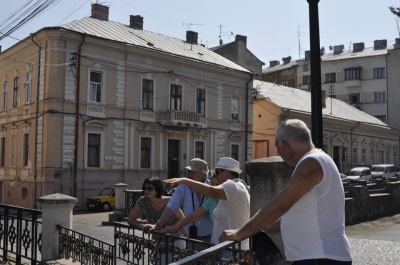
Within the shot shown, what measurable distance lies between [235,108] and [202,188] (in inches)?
1210

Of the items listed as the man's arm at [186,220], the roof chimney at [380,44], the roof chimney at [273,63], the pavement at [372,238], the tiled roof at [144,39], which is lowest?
the pavement at [372,238]

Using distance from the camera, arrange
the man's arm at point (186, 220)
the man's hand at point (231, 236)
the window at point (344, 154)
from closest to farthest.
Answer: the man's hand at point (231, 236) → the man's arm at point (186, 220) → the window at point (344, 154)

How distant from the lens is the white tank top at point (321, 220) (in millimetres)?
3232

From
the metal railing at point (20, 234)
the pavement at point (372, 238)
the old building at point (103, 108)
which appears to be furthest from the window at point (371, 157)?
the metal railing at point (20, 234)

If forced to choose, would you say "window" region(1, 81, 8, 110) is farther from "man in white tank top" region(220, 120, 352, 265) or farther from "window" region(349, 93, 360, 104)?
"window" region(349, 93, 360, 104)

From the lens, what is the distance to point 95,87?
2753 centimetres

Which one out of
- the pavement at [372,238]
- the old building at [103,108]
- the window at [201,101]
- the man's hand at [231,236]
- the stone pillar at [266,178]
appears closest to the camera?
the man's hand at [231,236]

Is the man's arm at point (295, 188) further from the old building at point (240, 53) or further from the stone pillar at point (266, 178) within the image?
the old building at point (240, 53)

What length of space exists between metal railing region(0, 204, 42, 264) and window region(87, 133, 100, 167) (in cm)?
1677

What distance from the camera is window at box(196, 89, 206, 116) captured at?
32.5 m

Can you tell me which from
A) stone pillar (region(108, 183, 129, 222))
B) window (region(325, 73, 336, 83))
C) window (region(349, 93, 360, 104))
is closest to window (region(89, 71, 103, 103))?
stone pillar (region(108, 183, 129, 222))

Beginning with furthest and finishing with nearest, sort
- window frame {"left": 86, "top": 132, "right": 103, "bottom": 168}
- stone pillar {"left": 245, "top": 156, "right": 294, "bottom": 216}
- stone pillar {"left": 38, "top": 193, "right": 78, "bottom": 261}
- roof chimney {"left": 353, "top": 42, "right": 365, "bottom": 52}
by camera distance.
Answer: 1. roof chimney {"left": 353, "top": 42, "right": 365, "bottom": 52}
2. window frame {"left": 86, "top": 132, "right": 103, "bottom": 168}
3. stone pillar {"left": 38, "top": 193, "right": 78, "bottom": 261}
4. stone pillar {"left": 245, "top": 156, "right": 294, "bottom": 216}

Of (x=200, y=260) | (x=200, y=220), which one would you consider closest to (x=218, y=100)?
(x=200, y=220)

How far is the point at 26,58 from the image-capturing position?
28.8 meters
